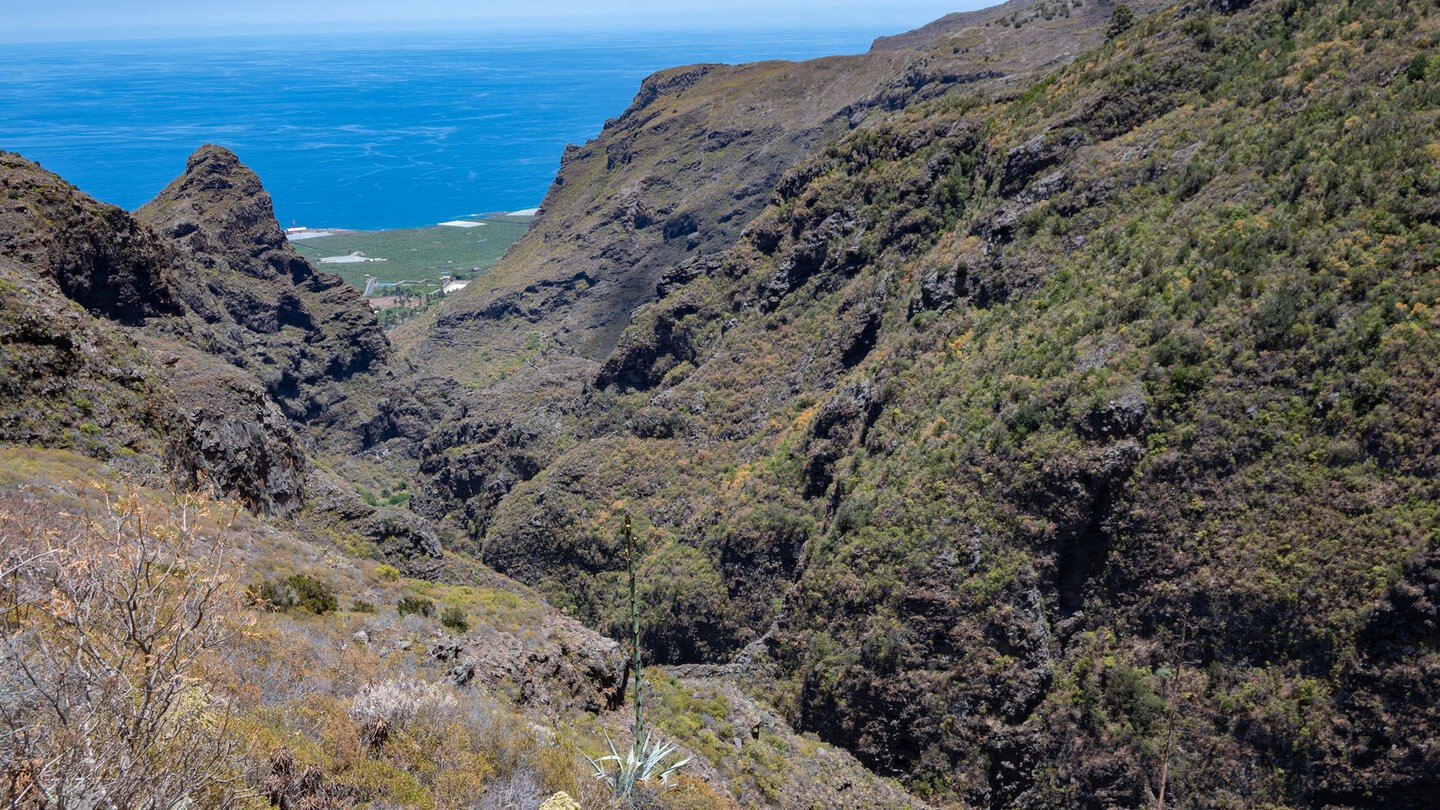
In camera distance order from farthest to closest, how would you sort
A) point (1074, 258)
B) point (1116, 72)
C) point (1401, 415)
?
1. point (1116, 72)
2. point (1074, 258)
3. point (1401, 415)

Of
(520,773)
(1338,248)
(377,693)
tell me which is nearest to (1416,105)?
(1338,248)

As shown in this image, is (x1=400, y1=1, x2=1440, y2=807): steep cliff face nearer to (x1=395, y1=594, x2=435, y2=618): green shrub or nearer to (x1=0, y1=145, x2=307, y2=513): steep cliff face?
(x1=395, y1=594, x2=435, y2=618): green shrub

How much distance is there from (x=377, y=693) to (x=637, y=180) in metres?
135

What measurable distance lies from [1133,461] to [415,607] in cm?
2806

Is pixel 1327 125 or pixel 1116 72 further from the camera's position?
pixel 1116 72

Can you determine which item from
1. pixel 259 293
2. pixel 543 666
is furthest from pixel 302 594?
pixel 259 293

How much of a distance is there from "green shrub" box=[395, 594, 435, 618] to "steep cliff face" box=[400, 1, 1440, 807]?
60.4 feet

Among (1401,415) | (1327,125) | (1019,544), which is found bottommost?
(1019,544)

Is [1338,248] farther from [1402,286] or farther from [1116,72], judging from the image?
[1116,72]

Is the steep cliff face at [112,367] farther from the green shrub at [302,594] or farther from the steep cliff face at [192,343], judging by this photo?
the green shrub at [302,594]

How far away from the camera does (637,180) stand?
458 ft

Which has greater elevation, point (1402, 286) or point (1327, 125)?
point (1327, 125)

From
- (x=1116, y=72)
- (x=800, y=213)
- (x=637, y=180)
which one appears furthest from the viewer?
(x=637, y=180)

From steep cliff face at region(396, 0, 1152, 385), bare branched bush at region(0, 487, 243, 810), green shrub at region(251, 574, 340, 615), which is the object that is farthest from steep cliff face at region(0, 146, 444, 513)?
steep cliff face at region(396, 0, 1152, 385)
